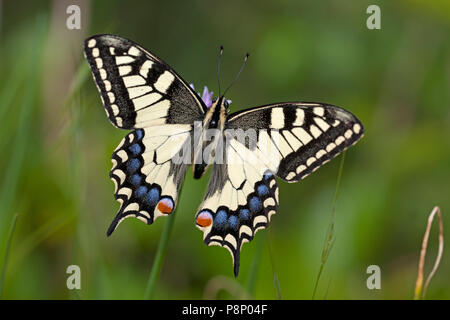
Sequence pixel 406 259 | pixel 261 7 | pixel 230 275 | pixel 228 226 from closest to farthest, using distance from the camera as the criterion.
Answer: pixel 228 226
pixel 230 275
pixel 406 259
pixel 261 7

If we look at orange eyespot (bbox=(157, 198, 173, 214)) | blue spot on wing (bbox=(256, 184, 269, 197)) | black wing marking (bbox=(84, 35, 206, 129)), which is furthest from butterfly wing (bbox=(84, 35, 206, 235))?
blue spot on wing (bbox=(256, 184, 269, 197))

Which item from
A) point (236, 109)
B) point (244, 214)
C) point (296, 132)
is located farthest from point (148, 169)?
point (236, 109)

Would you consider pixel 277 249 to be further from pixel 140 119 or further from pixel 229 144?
pixel 140 119

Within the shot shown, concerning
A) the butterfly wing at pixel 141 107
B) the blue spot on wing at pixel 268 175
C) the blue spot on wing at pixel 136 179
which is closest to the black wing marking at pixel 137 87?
the butterfly wing at pixel 141 107

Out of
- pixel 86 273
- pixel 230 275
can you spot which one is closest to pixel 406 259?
pixel 230 275

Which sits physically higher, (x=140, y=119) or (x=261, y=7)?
(x=261, y=7)

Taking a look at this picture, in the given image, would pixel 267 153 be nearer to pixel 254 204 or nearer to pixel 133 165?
pixel 254 204
